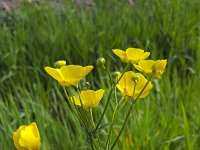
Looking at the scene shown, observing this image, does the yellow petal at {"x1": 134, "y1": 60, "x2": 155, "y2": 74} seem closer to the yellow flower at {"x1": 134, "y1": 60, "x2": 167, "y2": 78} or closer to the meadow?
the yellow flower at {"x1": 134, "y1": 60, "x2": 167, "y2": 78}

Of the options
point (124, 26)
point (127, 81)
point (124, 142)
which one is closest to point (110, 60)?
point (124, 26)

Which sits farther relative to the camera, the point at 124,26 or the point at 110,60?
the point at 124,26

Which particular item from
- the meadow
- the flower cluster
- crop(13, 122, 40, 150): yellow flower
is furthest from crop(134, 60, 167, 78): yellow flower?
the meadow

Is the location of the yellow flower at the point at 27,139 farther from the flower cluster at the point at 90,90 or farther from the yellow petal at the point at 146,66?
the yellow petal at the point at 146,66

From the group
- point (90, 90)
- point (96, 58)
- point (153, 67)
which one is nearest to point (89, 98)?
point (90, 90)

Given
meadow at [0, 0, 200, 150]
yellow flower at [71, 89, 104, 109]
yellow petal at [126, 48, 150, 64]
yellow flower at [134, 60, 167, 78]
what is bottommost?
meadow at [0, 0, 200, 150]

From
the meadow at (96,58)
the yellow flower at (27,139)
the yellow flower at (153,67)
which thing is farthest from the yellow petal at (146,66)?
the meadow at (96,58)

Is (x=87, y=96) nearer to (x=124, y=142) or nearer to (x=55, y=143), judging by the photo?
(x=124, y=142)

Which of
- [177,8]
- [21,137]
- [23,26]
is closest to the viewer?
[21,137]
